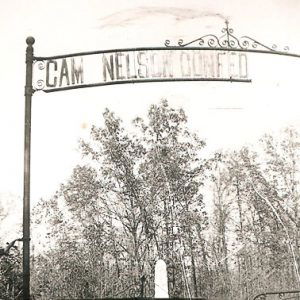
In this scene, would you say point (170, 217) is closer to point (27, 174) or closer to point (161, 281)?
point (161, 281)

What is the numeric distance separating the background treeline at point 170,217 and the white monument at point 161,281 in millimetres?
113

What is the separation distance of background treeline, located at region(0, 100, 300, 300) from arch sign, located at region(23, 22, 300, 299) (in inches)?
16.7

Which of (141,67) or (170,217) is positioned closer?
(141,67)

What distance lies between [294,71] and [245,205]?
4.54 ft

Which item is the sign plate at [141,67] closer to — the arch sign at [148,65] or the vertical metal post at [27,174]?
the arch sign at [148,65]

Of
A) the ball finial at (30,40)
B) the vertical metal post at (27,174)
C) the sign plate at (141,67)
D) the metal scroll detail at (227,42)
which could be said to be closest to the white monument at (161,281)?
the vertical metal post at (27,174)

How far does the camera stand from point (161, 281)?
374cm

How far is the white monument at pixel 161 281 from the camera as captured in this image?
3.69 meters

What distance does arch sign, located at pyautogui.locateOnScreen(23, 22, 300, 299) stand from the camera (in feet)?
10.9

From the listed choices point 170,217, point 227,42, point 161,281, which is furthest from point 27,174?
point 227,42

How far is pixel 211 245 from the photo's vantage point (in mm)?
4348

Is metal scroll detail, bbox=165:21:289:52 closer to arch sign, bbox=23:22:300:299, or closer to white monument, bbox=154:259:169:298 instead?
arch sign, bbox=23:22:300:299

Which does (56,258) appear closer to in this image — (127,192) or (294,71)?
(127,192)

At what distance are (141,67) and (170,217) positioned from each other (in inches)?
56.3
